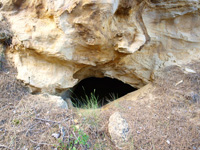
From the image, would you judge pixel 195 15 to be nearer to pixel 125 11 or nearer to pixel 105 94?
pixel 125 11

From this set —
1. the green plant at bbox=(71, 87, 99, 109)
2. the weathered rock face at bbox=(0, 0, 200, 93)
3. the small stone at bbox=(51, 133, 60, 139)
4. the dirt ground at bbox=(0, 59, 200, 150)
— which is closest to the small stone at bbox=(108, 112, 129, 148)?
the dirt ground at bbox=(0, 59, 200, 150)

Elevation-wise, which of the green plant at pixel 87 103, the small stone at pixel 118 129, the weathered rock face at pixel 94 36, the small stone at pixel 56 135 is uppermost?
the weathered rock face at pixel 94 36

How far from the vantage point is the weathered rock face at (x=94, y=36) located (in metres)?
2.42

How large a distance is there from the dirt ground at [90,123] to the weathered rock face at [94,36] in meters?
0.47

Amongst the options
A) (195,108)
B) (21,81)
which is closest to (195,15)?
(195,108)

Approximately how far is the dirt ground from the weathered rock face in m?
0.47

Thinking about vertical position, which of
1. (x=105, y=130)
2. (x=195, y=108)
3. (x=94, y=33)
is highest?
(x=94, y=33)

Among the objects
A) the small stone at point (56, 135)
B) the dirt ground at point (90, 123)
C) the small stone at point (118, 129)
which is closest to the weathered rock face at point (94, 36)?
the dirt ground at point (90, 123)

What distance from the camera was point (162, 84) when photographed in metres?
3.37

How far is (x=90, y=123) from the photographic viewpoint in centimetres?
221

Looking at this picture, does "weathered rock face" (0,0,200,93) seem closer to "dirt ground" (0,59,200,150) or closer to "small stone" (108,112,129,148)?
"dirt ground" (0,59,200,150)

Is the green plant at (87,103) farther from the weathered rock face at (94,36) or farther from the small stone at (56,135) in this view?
the small stone at (56,135)

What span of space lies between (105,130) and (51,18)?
2.04 metres

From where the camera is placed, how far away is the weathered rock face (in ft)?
7.93
